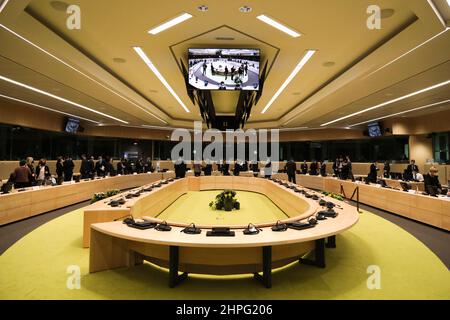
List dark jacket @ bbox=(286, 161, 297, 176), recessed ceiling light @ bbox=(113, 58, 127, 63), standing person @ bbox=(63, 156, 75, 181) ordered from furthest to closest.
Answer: dark jacket @ bbox=(286, 161, 297, 176) → standing person @ bbox=(63, 156, 75, 181) → recessed ceiling light @ bbox=(113, 58, 127, 63)

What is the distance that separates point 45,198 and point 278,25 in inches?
282

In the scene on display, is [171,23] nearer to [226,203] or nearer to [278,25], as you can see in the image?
[278,25]

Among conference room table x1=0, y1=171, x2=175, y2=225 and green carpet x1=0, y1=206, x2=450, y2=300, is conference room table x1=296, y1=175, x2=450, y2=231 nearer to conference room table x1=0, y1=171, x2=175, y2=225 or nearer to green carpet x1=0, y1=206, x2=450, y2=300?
green carpet x1=0, y1=206, x2=450, y2=300

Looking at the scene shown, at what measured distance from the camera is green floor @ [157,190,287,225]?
6621mm

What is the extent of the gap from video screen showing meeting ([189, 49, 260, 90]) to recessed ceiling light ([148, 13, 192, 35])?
0.81 metres

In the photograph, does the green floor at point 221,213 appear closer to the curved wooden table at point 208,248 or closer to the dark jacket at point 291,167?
the curved wooden table at point 208,248

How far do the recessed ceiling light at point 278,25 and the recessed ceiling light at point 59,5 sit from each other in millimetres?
2971

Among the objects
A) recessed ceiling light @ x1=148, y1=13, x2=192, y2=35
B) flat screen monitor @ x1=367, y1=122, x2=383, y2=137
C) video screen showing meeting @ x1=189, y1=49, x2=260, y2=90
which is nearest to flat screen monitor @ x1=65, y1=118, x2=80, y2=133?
video screen showing meeting @ x1=189, y1=49, x2=260, y2=90

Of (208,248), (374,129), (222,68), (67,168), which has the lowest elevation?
(208,248)

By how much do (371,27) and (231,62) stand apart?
2.59 m

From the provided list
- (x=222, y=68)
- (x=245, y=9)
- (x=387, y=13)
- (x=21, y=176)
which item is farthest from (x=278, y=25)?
(x=21, y=176)

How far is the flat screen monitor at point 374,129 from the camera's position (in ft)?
41.7

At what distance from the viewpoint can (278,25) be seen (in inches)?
174

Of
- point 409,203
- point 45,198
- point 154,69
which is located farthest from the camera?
point 45,198
